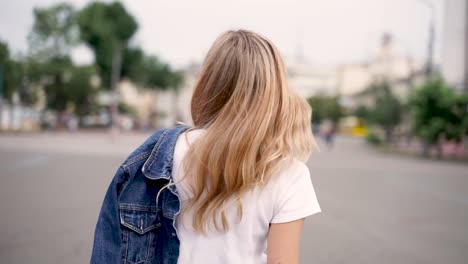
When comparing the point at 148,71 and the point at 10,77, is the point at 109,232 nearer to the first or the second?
the point at 10,77

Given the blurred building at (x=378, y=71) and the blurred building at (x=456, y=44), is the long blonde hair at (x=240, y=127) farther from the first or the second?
the blurred building at (x=378, y=71)

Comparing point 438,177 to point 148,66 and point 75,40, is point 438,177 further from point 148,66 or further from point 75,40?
point 148,66

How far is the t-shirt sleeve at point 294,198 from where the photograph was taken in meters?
1.47

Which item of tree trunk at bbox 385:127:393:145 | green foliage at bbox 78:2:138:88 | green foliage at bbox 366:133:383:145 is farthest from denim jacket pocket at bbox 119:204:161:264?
green foliage at bbox 78:2:138:88

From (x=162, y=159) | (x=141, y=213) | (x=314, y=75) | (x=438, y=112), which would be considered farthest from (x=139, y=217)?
(x=314, y=75)

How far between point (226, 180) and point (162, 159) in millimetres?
228

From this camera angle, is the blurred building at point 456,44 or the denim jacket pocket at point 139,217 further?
the blurred building at point 456,44

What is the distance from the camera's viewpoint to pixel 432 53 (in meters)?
25.1

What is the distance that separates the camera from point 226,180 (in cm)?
150

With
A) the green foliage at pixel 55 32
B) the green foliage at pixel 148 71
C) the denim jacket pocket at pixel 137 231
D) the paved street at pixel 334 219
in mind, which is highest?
the green foliage at pixel 55 32

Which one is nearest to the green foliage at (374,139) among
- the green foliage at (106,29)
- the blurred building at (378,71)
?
the blurred building at (378,71)

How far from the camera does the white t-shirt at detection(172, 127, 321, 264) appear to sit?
4.86ft

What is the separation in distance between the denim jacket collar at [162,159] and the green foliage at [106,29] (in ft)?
169

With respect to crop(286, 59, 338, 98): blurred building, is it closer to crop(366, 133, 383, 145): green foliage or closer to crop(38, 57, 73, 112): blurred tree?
crop(38, 57, 73, 112): blurred tree
